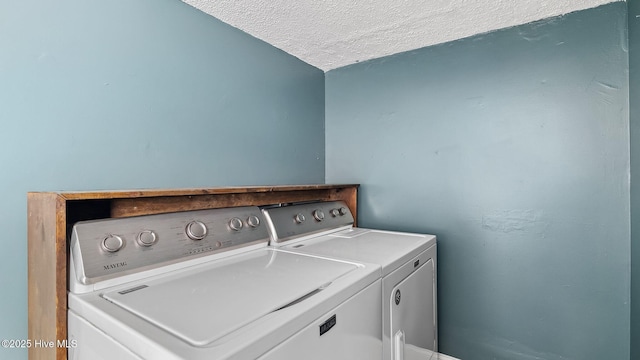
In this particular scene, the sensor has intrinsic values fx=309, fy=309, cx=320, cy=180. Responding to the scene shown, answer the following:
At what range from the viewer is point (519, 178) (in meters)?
1.67

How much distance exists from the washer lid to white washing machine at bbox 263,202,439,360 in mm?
187

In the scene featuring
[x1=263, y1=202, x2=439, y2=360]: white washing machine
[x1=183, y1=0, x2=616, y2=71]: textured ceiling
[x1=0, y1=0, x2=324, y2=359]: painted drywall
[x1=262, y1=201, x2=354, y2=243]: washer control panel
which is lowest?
[x1=263, y1=202, x2=439, y2=360]: white washing machine

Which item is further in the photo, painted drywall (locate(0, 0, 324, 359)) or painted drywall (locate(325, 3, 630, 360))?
painted drywall (locate(325, 3, 630, 360))

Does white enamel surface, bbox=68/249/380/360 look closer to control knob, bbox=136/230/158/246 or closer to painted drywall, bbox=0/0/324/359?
control knob, bbox=136/230/158/246

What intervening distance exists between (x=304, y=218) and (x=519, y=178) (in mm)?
1178

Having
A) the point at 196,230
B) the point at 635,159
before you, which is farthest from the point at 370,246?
the point at 635,159

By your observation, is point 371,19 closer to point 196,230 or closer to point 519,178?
point 519,178

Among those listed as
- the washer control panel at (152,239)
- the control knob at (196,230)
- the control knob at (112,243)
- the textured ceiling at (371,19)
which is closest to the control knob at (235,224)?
the washer control panel at (152,239)

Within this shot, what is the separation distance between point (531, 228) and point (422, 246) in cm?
65

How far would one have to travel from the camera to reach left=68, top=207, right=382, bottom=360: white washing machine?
65 centimetres

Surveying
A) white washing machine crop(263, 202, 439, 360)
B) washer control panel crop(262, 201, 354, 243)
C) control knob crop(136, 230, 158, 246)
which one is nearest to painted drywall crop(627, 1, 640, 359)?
white washing machine crop(263, 202, 439, 360)

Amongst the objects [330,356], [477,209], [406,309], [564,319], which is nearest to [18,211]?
[330,356]

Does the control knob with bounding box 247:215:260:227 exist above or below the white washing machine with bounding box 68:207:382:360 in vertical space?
above

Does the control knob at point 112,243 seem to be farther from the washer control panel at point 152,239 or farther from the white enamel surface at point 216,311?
the white enamel surface at point 216,311
